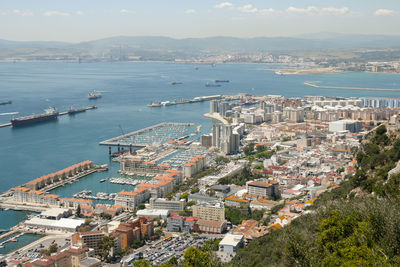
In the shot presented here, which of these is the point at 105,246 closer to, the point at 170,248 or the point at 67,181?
the point at 170,248

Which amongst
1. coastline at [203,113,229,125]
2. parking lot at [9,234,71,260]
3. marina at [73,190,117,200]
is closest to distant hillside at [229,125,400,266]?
parking lot at [9,234,71,260]

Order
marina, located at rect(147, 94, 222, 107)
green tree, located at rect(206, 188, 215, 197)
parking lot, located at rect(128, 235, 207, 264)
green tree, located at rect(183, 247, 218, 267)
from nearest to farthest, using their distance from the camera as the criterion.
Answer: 1. green tree, located at rect(183, 247, 218, 267)
2. parking lot, located at rect(128, 235, 207, 264)
3. green tree, located at rect(206, 188, 215, 197)
4. marina, located at rect(147, 94, 222, 107)

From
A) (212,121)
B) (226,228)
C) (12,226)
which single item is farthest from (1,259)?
(212,121)

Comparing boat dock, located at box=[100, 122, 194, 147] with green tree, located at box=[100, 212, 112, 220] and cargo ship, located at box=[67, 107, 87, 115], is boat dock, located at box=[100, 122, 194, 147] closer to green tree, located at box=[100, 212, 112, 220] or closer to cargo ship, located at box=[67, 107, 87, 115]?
green tree, located at box=[100, 212, 112, 220]

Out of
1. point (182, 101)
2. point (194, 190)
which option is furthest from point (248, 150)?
point (182, 101)

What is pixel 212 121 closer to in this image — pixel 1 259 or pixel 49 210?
pixel 49 210

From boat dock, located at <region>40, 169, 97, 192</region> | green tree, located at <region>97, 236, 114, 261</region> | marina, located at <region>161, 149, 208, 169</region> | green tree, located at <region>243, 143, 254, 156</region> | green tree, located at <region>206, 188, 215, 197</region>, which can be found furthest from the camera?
green tree, located at <region>243, 143, 254, 156</region>

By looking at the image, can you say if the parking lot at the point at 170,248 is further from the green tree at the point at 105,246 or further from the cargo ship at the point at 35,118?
the cargo ship at the point at 35,118
